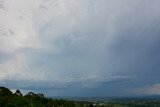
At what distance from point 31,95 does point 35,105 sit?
107 ft

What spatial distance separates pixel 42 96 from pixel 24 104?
1489 inches

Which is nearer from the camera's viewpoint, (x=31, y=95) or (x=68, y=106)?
(x=68, y=106)

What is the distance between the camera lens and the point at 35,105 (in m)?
152

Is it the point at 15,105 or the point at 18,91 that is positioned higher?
the point at 18,91

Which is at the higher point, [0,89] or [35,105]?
[0,89]

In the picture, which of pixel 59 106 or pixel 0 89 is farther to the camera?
pixel 0 89

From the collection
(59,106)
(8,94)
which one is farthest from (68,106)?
(8,94)

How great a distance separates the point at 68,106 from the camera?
173 m

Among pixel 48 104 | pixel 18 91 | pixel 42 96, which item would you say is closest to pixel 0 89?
pixel 18 91

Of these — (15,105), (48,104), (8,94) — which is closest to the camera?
(15,105)

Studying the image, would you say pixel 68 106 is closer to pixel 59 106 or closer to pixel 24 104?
pixel 59 106

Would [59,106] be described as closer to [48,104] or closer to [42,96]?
[48,104]

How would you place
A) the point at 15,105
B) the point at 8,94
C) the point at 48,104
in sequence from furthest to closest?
the point at 8,94, the point at 48,104, the point at 15,105

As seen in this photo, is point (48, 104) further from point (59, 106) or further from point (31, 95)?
point (31, 95)
